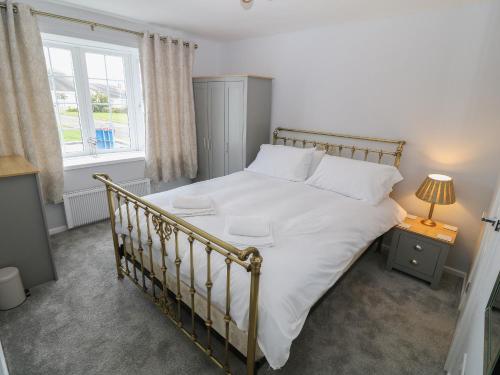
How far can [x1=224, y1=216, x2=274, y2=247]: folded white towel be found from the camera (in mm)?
1674

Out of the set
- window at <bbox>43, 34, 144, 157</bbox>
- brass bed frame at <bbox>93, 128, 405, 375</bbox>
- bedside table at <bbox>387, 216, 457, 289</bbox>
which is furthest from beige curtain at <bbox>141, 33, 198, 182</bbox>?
bedside table at <bbox>387, 216, 457, 289</bbox>

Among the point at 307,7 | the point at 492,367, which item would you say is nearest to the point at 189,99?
the point at 307,7

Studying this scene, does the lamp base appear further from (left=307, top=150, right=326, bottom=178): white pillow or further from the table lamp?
(left=307, top=150, right=326, bottom=178): white pillow

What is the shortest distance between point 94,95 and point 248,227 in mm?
2913

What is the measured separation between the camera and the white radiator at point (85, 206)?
3201 millimetres

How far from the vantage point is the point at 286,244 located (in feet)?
5.70

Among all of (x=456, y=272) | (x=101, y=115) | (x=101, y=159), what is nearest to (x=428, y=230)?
(x=456, y=272)

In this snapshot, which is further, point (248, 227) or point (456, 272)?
point (456, 272)

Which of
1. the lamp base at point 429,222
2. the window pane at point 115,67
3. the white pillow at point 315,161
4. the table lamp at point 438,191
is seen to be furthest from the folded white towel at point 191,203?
the window pane at point 115,67

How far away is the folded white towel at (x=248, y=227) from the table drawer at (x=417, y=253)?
5.00 feet

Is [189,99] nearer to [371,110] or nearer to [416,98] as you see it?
[371,110]

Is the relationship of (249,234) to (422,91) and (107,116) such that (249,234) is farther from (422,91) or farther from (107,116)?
(107,116)

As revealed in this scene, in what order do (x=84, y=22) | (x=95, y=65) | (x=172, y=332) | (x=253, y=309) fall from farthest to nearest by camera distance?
(x=95, y=65), (x=84, y=22), (x=172, y=332), (x=253, y=309)

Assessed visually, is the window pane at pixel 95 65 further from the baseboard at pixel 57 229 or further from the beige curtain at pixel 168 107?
the baseboard at pixel 57 229
